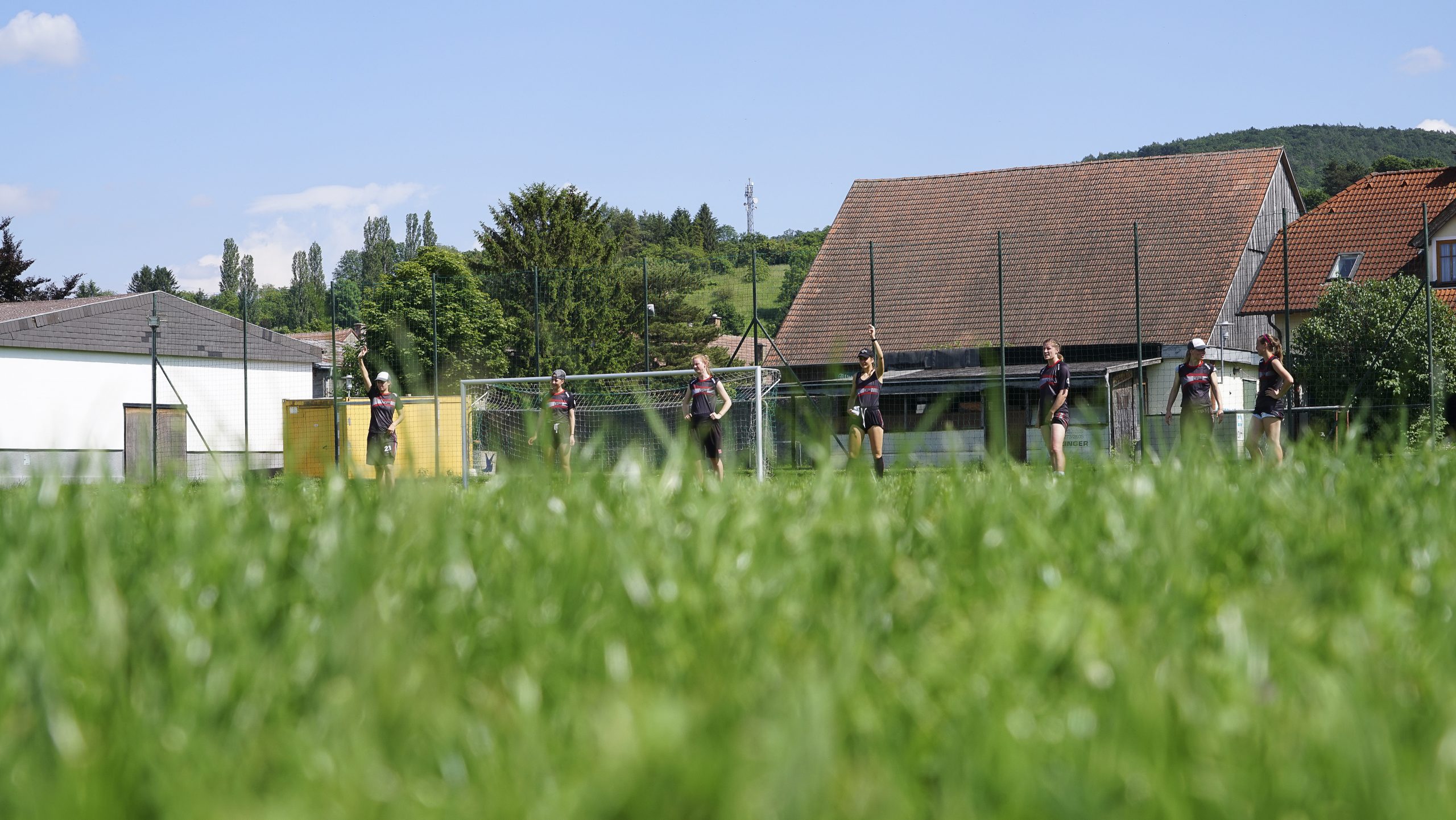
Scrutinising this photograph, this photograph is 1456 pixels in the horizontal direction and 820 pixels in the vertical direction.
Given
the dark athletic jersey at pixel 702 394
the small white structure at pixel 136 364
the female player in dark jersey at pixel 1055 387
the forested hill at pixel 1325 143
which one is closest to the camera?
the female player in dark jersey at pixel 1055 387

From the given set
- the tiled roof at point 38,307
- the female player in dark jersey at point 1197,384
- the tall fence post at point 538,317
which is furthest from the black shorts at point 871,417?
the tiled roof at point 38,307

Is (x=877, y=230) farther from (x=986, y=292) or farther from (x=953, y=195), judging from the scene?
(x=986, y=292)

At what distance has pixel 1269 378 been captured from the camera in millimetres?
15133

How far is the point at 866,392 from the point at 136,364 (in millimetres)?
29357

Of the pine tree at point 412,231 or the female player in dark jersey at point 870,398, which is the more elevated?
the pine tree at point 412,231

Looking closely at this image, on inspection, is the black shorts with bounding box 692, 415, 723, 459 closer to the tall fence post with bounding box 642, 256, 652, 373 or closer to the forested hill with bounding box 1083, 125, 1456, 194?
the tall fence post with bounding box 642, 256, 652, 373

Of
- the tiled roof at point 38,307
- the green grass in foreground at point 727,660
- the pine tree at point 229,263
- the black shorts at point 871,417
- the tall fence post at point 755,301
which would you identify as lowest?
the green grass in foreground at point 727,660

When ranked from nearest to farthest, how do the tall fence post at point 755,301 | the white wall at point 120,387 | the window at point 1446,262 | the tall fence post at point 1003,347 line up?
the tall fence post at point 1003,347
the tall fence post at point 755,301
the white wall at point 120,387
the window at point 1446,262

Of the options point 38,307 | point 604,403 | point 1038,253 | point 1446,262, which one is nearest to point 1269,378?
point 604,403

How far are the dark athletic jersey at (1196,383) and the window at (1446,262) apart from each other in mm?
25587

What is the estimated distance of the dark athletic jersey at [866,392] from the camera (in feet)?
53.5

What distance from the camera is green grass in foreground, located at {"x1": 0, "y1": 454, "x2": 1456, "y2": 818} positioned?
1.20 meters

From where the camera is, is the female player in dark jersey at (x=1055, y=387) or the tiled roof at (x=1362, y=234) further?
the tiled roof at (x=1362, y=234)

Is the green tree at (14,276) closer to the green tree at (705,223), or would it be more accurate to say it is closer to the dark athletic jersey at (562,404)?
the dark athletic jersey at (562,404)
